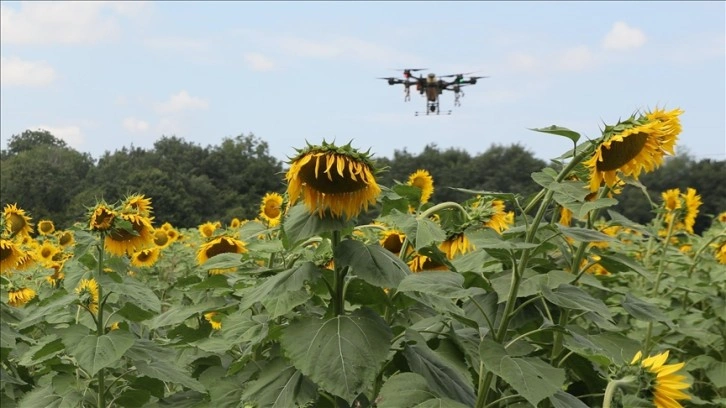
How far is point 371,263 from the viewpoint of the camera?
1976mm

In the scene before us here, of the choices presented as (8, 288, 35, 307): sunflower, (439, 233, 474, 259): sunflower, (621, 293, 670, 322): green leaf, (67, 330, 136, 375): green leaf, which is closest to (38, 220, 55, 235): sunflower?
(8, 288, 35, 307): sunflower

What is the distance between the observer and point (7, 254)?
13.6 ft

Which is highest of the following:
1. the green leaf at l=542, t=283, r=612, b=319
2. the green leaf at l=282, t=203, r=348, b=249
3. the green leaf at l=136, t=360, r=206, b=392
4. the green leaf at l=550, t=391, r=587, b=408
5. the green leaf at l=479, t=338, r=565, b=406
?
the green leaf at l=282, t=203, r=348, b=249

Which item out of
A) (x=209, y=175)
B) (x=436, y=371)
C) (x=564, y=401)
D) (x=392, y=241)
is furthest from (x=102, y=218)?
(x=209, y=175)

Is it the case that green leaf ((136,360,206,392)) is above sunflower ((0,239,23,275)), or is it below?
below

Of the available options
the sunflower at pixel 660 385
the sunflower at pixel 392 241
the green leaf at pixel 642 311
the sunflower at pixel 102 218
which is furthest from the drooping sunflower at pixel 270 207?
the sunflower at pixel 660 385

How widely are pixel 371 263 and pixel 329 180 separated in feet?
0.73

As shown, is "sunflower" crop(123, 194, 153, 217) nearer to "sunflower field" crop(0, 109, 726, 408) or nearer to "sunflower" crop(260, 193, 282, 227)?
"sunflower field" crop(0, 109, 726, 408)

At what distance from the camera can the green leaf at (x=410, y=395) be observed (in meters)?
1.95

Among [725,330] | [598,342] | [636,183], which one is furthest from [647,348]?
[636,183]

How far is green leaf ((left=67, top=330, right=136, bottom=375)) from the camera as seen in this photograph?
8.34ft

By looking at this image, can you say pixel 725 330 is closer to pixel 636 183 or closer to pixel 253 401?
pixel 636 183

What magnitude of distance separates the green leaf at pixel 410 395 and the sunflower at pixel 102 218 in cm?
147

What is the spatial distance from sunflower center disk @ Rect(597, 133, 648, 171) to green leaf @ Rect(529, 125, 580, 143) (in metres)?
0.15
